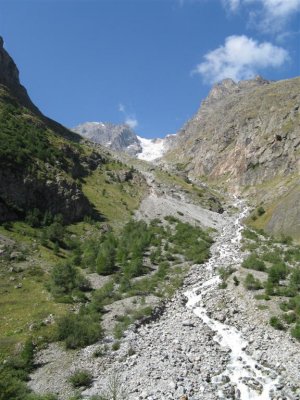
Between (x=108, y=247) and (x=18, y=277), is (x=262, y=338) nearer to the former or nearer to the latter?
(x=18, y=277)

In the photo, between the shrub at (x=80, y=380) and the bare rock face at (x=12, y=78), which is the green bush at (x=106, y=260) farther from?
the bare rock face at (x=12, y=78)

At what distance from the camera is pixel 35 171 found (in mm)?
80000

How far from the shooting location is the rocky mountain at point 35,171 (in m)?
73.5

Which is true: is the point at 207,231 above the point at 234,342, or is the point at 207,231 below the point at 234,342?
above

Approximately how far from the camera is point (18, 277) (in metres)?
52.1

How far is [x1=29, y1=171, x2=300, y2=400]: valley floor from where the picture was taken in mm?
31859

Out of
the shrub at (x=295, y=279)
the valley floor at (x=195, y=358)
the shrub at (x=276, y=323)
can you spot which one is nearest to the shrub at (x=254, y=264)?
the shrub at (x=295, y=279)

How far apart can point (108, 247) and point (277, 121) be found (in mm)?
115863

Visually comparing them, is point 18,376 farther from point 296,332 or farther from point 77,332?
point 296,332

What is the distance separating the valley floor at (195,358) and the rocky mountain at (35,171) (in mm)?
34696

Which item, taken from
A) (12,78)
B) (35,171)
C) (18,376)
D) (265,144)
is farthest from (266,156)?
(18,376)

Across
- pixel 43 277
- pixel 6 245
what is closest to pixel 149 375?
pixel 43 277

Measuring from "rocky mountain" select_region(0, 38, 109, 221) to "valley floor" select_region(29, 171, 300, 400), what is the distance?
34.7m

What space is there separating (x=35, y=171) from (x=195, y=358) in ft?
174
